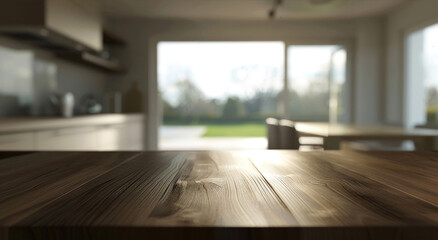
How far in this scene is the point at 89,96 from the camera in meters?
4.95

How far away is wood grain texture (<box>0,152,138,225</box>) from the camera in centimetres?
44

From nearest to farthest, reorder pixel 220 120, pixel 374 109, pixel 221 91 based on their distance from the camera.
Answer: pixel 374 109 → pixel 221 91 → pixel 220 120

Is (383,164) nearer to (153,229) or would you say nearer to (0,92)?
(153,229)

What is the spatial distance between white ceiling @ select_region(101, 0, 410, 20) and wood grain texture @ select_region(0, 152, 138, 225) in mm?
4255

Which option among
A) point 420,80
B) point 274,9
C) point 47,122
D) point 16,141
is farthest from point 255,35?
point 16,141

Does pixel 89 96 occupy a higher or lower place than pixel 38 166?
higher

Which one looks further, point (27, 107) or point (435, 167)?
point (27, 107)

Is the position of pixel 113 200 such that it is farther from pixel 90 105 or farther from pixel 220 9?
pixel 220 9

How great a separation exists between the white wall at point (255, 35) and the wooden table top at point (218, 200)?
5.40 meters

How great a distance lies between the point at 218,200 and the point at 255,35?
5786 mm

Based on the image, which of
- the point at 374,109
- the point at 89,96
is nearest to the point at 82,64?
the point at 89,96

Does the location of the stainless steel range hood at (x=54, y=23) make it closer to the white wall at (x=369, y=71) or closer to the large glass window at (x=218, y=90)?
the white wall at (x=369, y=71)

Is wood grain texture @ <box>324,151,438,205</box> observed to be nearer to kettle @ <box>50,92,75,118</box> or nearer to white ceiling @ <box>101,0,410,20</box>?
kettle @ <box>50,92,75,118</box>

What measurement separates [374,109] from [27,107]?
16.5 feet
